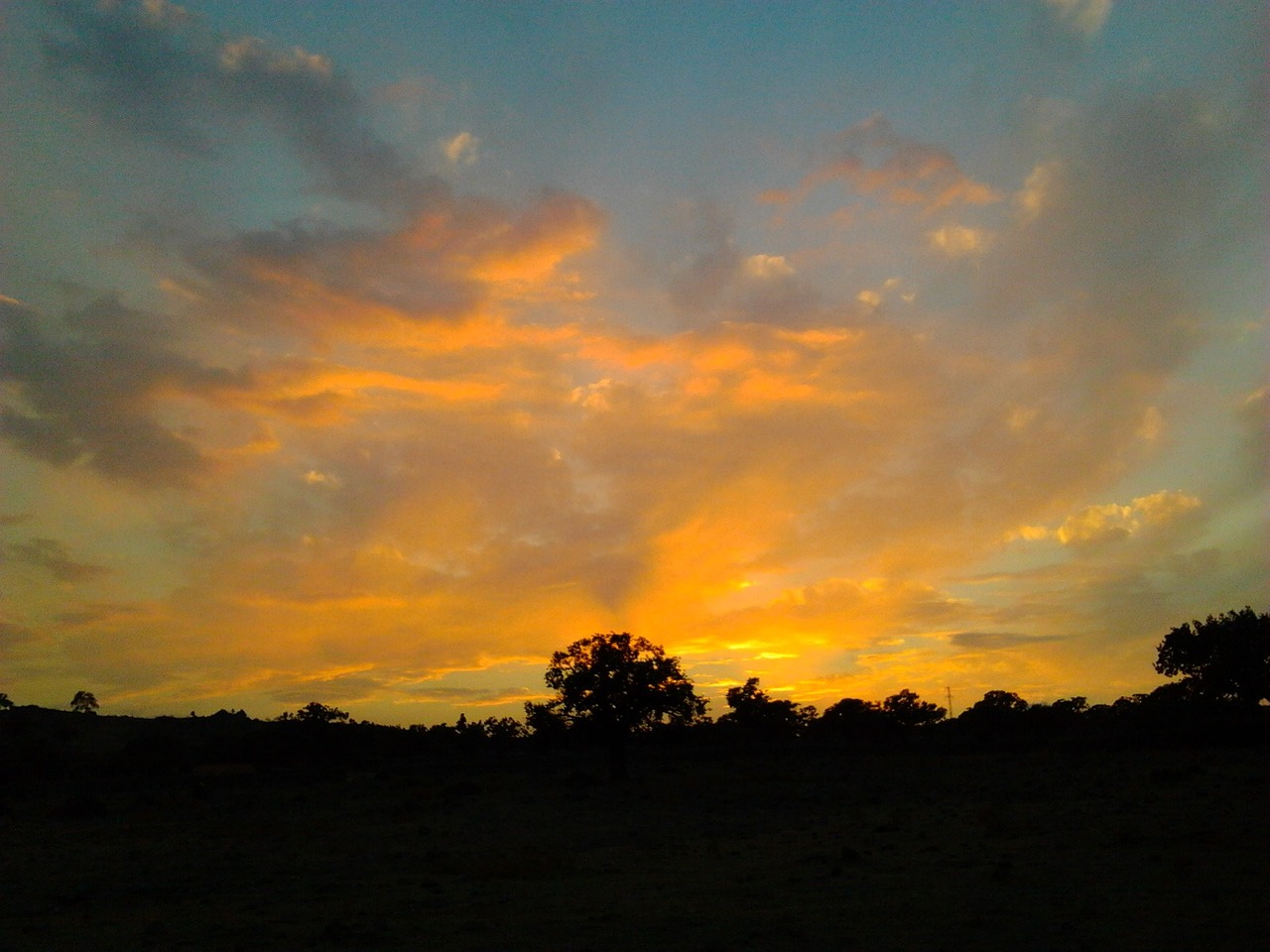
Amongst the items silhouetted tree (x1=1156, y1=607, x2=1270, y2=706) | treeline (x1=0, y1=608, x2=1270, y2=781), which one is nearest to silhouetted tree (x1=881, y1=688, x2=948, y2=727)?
treeline (x1=0, y1=608, x2=1270, y2=781)

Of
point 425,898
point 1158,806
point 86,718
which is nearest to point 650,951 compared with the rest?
point 425,898

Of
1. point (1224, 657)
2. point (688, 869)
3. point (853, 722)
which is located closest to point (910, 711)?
point (853, 722)

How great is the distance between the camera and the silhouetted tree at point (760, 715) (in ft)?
462

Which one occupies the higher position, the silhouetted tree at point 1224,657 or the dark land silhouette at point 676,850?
the silhouetted tree at point 1224,657

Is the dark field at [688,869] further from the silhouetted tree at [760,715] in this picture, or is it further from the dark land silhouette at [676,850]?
the silhouetted tree at [760,715]

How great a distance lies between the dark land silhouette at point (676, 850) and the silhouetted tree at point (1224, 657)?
1.45ft

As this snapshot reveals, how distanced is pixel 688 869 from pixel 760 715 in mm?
124512

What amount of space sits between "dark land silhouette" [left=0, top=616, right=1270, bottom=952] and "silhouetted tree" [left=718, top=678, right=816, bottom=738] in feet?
224

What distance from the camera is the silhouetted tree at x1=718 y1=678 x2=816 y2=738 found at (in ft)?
462

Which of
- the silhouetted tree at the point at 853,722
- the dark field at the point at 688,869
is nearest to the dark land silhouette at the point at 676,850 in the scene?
the dark field at the point at 688,869

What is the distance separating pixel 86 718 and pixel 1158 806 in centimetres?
14293

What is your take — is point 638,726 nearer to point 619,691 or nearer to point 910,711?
point 619,691

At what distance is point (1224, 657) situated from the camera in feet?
238

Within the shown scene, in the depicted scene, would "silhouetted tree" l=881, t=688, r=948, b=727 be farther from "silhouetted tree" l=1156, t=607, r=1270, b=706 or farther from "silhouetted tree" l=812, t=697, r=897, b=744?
"silhouetted tree" l=1156, t=607, r=1270, b=706
